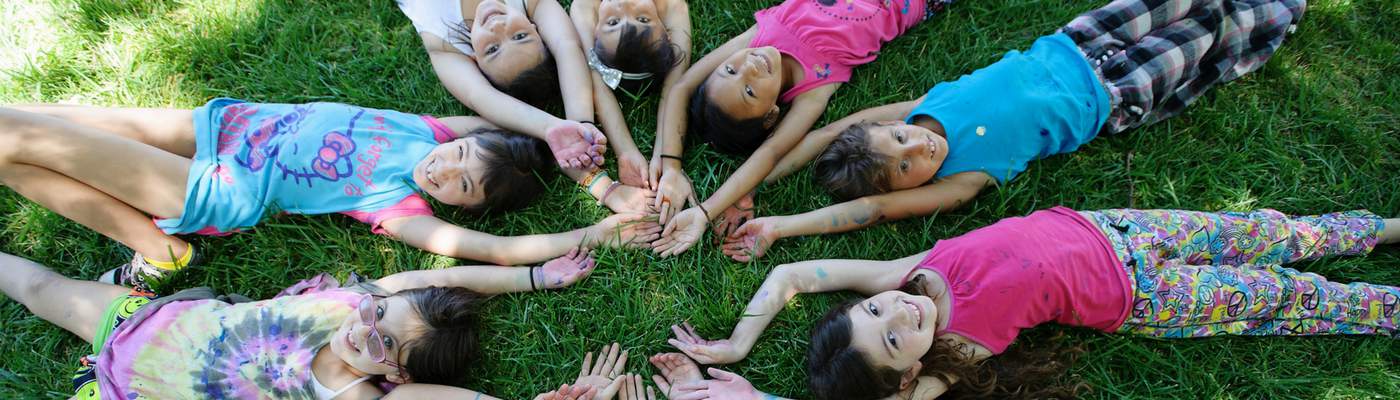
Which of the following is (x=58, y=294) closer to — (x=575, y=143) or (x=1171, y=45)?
(x=575, y=143)

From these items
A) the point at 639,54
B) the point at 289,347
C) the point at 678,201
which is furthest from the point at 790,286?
the point at 289,347

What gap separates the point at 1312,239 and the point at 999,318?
Result: 1.42m

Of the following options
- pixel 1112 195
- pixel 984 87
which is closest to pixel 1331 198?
pixel 1112 195

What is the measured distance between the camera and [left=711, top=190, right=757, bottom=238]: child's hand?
311 cm

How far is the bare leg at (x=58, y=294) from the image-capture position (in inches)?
114

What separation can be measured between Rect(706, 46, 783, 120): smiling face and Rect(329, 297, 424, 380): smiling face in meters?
1.48

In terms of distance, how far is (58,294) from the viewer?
9.66 feet

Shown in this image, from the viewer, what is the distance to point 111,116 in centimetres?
308

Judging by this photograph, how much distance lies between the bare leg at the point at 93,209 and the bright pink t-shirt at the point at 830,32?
2668 mm

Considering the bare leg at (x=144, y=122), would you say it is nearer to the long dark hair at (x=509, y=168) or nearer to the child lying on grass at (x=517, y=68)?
the child lying on grass at (x=517, y=68)

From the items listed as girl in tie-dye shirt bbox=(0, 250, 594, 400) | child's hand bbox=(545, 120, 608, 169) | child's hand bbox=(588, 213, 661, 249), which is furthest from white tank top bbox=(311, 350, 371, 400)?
child's hand bbox=(545, 120, 608, 169)

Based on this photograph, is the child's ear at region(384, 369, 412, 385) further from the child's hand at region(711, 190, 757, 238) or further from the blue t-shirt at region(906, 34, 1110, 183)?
the blue t-shirt at region(906, 34, 1110, 183)

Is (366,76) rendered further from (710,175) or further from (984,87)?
(984,87)

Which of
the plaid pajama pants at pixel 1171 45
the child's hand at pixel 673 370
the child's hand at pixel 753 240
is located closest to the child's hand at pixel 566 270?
the child's hand at pixel 673 370
